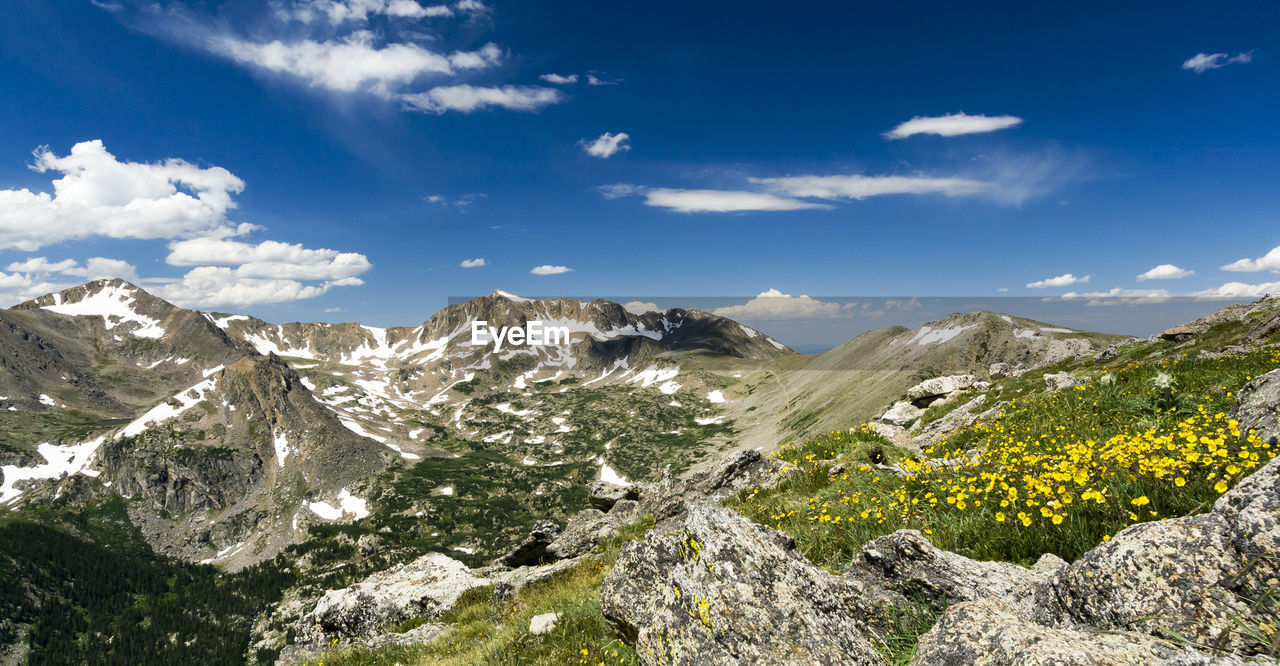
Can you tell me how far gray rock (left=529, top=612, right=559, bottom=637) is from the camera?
984cm

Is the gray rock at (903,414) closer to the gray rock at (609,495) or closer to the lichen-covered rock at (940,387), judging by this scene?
the lichen-covered rock at (940,387)

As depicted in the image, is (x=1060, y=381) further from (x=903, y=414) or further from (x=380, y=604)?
(x=380, y=604)

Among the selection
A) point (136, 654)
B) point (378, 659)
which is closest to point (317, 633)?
point (378, 659)

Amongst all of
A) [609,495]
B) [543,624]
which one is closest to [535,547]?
[609,495]

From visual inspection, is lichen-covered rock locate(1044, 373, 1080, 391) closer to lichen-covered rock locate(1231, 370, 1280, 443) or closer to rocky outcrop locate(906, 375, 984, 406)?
rocky outcrop locate(906, 375, 984, 406)

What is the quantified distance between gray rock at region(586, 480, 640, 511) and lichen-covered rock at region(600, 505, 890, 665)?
21.1 meters

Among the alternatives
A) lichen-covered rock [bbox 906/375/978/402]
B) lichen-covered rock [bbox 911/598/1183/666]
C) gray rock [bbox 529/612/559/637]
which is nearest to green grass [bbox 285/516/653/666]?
gray rock [bbox 529/612/559/637]

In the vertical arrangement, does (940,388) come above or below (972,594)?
below

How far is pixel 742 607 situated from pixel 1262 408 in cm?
925

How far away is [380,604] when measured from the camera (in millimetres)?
17828

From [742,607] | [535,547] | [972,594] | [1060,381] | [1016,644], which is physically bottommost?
[535,547]

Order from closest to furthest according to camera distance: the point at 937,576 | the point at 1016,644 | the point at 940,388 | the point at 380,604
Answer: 1. the point at 1016,644
2. the point at 937,576
3. the point at 380,604
4. the point at 940,388

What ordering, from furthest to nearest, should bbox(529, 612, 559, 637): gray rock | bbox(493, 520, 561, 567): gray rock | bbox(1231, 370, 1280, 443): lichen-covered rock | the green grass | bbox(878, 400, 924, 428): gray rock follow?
bbox(878, 400, 924, 428): gray rock < bbox(493, 520, 561, 567): gray rock < bbox(529, 612, 559, 637): gray rock < the green grass < bbox(1231, 370, 1280, 443): lichen-covered rock

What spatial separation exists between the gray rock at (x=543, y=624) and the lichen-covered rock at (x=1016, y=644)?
24.0 ft
